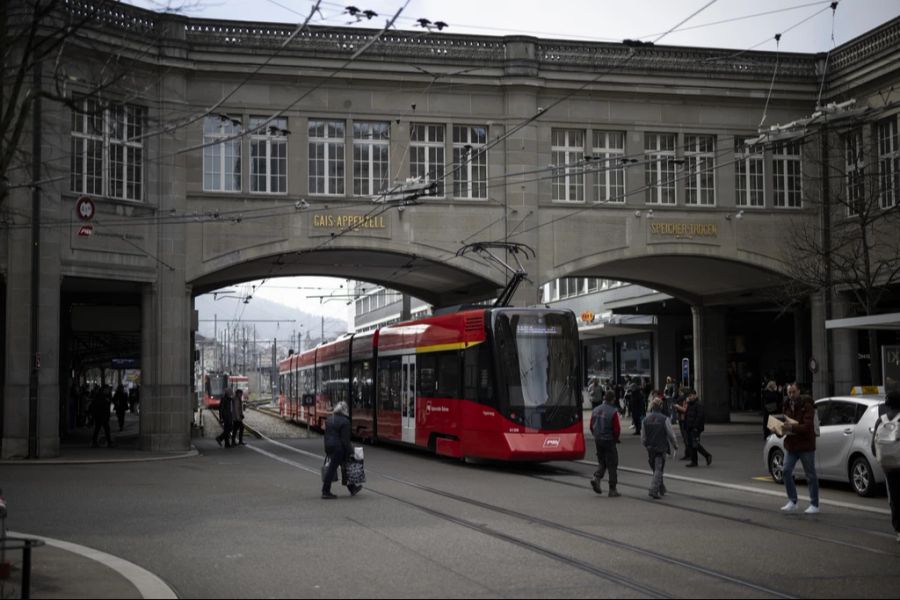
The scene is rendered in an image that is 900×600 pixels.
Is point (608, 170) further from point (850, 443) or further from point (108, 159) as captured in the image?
point (850, 443)

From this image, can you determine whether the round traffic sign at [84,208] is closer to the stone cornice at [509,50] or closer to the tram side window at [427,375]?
the stone cornice at [509,50]

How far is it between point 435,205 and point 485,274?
2562 mm

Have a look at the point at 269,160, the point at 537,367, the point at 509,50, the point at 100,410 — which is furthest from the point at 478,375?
the point at 100,410

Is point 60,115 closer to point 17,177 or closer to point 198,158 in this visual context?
point 17,177

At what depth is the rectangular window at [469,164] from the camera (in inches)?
1270

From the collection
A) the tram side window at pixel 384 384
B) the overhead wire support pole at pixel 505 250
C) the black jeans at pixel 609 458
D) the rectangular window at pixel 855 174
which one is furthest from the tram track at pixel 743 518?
the rectangular window at pixel 855 174

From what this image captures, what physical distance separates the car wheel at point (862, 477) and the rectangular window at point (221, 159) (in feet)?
63.5

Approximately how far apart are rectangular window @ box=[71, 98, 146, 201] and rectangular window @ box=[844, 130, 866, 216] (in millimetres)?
17936

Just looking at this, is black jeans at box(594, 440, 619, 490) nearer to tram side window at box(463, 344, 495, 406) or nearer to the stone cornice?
tram side window at box(463, 344, 495, 406)

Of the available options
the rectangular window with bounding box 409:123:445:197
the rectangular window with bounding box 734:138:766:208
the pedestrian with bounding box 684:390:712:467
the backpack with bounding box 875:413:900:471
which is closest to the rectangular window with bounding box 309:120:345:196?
the rectangular window with bounding box 409:123:445:197

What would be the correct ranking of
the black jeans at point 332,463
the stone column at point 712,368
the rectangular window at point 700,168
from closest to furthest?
the black jeans at point 332,463
the rectangular window at point 700,168
the stone column at point 712,368

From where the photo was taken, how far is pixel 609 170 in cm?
3350

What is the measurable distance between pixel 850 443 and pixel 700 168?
17983mm

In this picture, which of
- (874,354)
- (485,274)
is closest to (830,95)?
(874,354)
